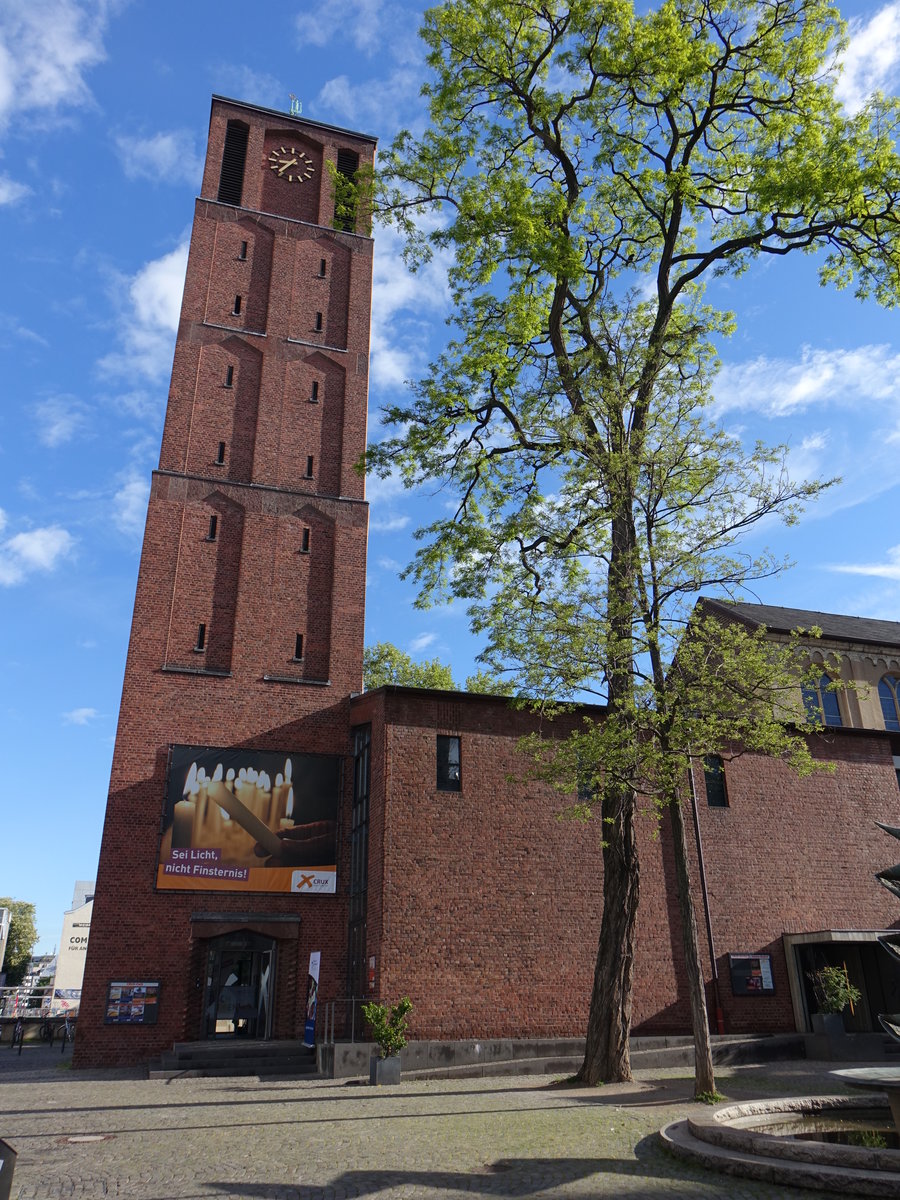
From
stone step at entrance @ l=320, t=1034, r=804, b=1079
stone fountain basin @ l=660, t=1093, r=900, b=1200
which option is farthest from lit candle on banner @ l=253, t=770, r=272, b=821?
stone fountain basin @ l=660, t=1093, r=900, b=1200

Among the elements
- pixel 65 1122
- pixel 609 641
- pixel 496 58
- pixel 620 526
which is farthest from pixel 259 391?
pixel 65 1122

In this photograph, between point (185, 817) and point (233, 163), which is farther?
point (233, 163)

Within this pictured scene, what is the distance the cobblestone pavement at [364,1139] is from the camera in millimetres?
7082

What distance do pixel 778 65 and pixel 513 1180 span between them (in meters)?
17.1

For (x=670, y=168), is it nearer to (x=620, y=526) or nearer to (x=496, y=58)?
(x=496, y=58)

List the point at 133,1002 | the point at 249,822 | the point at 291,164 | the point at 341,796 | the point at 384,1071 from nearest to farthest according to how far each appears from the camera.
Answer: the point at 384,1071, the point at 133,1002, the point at 249,822, the point at 341,796, the point at 291,164

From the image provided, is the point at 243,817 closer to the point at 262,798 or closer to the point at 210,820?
the point at 262,798

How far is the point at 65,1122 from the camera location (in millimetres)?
11070

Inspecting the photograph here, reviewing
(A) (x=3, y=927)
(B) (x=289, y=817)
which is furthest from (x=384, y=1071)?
(A) (x=3, y=927)

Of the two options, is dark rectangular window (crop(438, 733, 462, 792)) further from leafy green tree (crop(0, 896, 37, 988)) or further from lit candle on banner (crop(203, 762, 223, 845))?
leafy green tree (crop(0, 896, 37, 988))

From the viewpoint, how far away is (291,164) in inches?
1209

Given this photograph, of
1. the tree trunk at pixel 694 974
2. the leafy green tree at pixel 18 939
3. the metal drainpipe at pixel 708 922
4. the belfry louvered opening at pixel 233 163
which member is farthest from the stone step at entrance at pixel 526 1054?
the leafy green tree at pixel 18 939

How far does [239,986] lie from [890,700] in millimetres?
24321

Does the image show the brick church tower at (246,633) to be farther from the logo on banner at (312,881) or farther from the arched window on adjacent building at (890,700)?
the arched window on adjacent building at (890,700)
